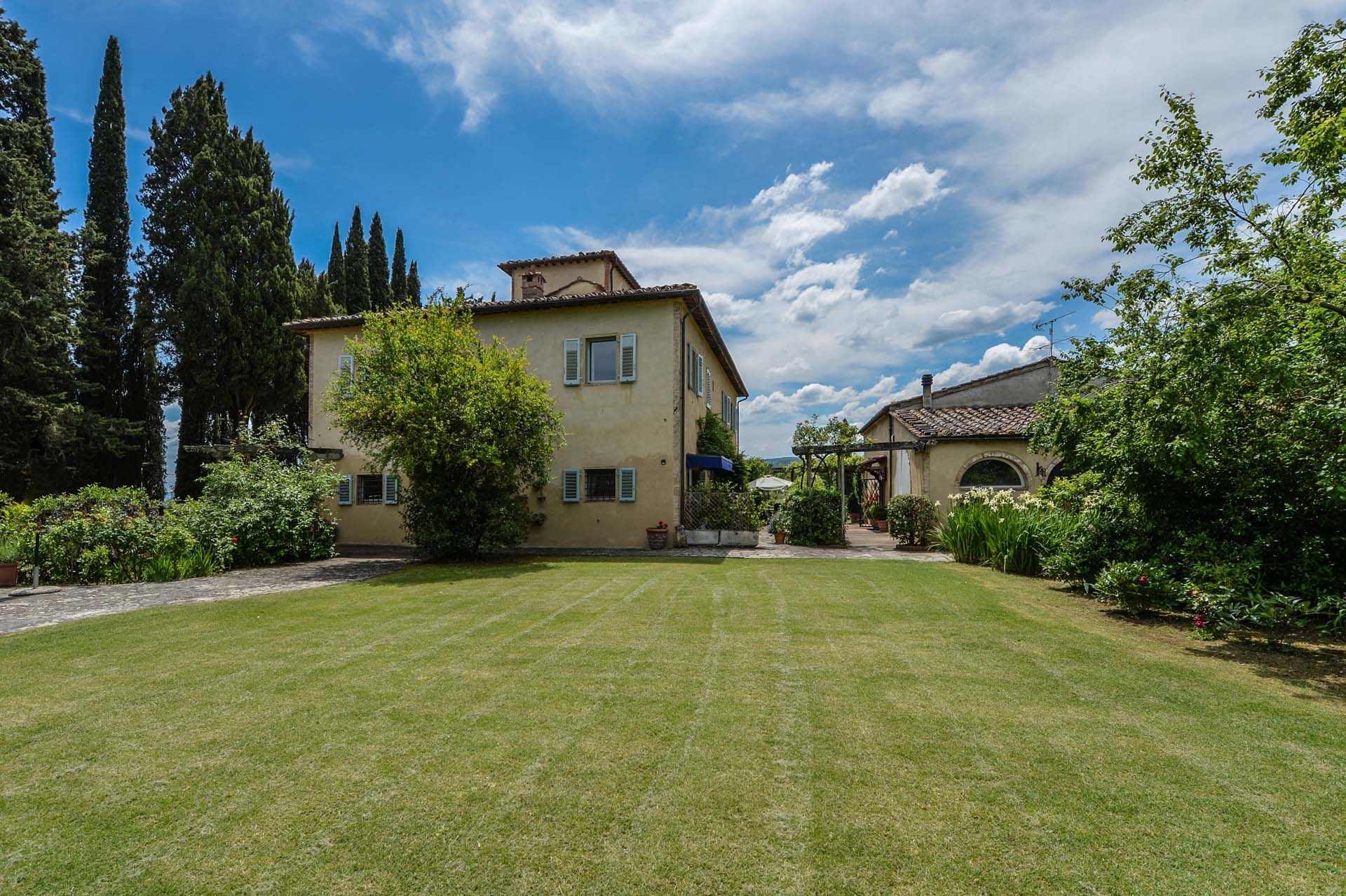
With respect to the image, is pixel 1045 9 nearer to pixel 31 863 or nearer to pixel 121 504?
pixel 31 863

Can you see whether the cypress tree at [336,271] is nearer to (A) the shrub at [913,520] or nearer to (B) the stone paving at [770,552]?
(B) the stone paving at [770,552]

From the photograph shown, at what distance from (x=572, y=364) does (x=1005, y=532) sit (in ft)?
37.8

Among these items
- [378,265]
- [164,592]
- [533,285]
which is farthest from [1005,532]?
[378,265]

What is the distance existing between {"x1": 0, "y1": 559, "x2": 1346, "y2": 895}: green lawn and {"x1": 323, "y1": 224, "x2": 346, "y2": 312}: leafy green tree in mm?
29578

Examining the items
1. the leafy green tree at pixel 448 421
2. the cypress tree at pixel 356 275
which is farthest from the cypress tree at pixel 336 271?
Result: the leafy green tree at pixel 448 421

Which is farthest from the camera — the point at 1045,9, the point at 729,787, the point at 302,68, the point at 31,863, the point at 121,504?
the point at 121,504

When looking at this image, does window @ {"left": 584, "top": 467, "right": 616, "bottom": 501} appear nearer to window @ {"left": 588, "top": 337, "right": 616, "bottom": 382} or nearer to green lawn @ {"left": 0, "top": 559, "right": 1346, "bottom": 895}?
window @ {"left": 588, "top": 337, "right": 616, "bottom": 382}

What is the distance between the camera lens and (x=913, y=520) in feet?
51.7

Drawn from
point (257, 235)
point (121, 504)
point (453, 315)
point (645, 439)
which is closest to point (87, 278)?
point (257, 235)

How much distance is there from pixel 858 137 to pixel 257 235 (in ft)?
82.9

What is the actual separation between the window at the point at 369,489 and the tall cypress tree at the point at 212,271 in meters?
9.59

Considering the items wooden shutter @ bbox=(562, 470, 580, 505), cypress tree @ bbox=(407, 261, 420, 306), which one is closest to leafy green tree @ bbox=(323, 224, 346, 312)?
cypress tree @ bbox=(407, 261, 420, 306)

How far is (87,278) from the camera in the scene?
22516 millimetres

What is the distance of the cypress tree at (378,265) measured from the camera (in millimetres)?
33594
